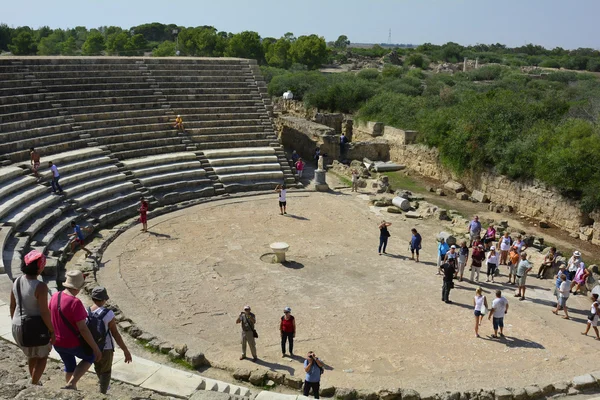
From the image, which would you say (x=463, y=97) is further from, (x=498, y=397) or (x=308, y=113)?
(x=498, y=397)

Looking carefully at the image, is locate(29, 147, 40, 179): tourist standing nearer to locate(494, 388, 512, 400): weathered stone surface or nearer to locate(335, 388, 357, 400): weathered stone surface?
locate(335, 388, 357, 400): weathered stone surface

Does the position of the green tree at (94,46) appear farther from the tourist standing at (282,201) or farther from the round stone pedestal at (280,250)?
the round stone pedestal at (280,250)

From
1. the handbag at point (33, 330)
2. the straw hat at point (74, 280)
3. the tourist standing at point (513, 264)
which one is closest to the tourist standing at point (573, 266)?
the tourist standing at point (513, 264)

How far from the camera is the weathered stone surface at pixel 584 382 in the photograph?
10.0m

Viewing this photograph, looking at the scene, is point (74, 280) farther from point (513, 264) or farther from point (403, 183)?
point (403, 183)

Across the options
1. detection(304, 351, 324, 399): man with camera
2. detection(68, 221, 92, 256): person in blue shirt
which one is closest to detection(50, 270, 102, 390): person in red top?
detection(304, 351, 324, 399): man with camera

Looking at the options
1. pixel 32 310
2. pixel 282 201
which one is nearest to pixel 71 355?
pixel 32 310

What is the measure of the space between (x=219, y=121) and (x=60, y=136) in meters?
6.99

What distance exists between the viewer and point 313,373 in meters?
9.14

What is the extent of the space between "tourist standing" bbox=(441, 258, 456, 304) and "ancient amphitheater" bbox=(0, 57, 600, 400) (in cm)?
24

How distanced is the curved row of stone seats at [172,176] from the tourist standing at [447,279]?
11.0 metres

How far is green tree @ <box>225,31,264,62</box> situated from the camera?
210 feet

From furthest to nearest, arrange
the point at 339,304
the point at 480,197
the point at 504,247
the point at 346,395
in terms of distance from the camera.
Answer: the point at 480,197 → the point at 504,247 → the point at 339,304 → the point at 346,395

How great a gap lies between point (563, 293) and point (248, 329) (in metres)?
7.40
